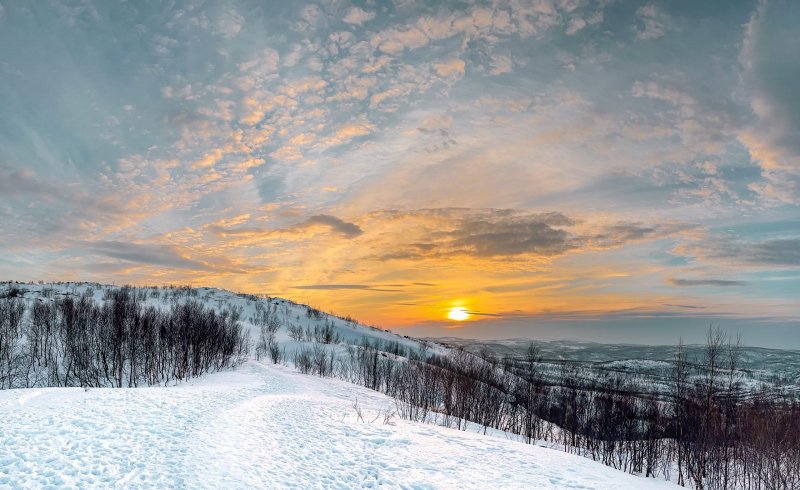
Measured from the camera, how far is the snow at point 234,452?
41.4 ft

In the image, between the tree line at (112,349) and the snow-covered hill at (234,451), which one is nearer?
the snow-covered hill at (234,451)

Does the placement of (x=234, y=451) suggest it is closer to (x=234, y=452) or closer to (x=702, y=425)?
(x=234, y=452)

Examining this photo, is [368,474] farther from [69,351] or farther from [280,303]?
[280,303]

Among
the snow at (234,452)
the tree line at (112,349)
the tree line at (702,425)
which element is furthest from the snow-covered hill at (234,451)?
the tree line at (112,349)

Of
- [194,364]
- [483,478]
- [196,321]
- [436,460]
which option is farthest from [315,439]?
[196,321]

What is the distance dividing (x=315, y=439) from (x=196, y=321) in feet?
186

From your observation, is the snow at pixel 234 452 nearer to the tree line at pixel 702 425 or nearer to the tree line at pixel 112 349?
the tree line at pixel 702 425

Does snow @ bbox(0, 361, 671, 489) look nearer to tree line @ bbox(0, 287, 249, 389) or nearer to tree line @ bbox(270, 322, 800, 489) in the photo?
tree line @ bbox(270, 322, 800, 489)

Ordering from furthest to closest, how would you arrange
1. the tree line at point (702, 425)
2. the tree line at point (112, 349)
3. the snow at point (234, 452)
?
the tree line at point (112, 349)
the tree line at point (702, 425)
the snow at point (234, 452)

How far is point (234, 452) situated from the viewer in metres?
15.1

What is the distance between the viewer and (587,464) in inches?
723

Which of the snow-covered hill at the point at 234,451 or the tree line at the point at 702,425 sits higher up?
the snow-covered hill at the point at 234,451

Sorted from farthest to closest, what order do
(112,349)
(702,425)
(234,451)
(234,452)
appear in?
(112,349), (702,425), (234,451), (234,452)

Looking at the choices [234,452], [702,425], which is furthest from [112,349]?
[702,425]
